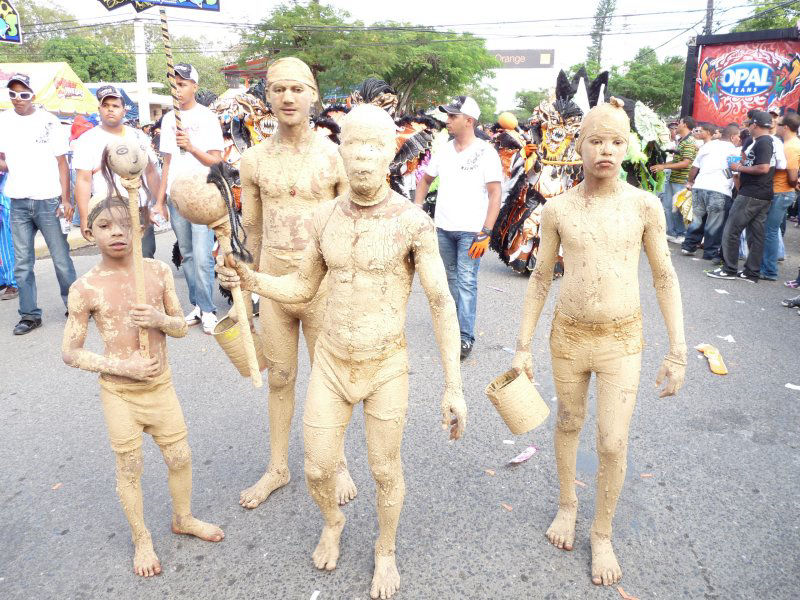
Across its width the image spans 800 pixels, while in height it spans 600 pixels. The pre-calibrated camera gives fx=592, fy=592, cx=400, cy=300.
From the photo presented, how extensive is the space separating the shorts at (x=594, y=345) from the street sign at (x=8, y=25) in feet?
31.7

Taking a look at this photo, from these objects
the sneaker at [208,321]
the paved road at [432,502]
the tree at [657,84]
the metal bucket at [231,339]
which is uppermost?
the tree at [657,84]

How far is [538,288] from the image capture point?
9.40 ft

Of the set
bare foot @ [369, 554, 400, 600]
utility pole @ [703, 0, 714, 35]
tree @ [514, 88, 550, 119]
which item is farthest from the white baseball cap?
tree @ [514, 88, 550, 119]

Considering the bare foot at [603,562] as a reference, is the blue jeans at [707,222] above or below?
above

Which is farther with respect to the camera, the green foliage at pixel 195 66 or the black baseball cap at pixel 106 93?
the green foliage at pixel 195 66

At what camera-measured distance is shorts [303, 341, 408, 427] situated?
8.16ft

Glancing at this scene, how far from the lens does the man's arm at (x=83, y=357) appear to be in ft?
8.19

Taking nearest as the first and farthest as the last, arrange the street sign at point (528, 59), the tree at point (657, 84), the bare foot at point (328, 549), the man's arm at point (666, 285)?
the man's arm at point (666, 285)
the bare foot at point (328, 549)
the tree at point (657, 84)
the street sign at point (528, 59)

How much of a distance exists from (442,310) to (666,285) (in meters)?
1.05

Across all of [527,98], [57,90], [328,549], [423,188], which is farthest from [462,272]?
[527,98]

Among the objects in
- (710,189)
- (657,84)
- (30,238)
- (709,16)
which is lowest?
(30,238)

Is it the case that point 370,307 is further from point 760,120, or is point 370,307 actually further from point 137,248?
point 760,120

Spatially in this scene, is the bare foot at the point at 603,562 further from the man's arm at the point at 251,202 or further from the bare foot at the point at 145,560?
the man's arm at the point at 251,202

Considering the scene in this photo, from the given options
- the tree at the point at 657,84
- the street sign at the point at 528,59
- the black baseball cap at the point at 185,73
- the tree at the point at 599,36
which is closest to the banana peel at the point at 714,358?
the black baseball cap at the point at 185,73
